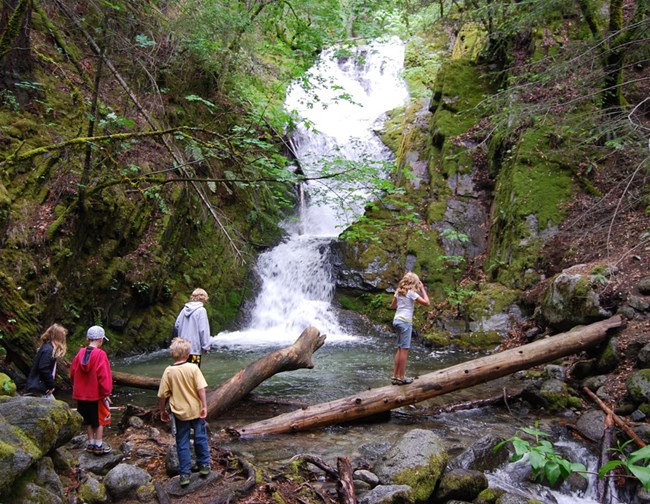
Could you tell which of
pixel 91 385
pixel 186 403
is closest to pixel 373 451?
pixel 186 403

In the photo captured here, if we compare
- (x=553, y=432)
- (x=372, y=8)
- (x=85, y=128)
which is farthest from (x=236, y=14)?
(x=553, y=432)

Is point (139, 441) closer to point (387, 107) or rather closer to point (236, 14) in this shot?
point (236, 14)

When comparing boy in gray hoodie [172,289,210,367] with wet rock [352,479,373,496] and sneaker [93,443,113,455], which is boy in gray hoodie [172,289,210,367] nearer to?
sneaker [93,443,113,455]

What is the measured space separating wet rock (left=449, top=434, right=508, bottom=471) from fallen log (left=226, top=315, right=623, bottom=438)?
→ 108 centimetres

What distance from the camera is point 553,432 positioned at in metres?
6.21

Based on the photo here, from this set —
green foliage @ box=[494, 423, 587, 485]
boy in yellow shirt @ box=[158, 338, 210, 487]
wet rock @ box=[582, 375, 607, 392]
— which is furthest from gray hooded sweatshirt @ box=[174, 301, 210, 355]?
wet rock @ box=[582, 375, 607, 392]

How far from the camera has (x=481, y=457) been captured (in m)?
5.41

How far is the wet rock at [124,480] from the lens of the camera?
12.5 ft

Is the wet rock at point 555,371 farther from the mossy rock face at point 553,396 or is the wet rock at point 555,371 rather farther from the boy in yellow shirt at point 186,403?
the boy in yellow shirt at point 186,403

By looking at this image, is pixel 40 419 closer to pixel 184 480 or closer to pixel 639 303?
pixel 184 480

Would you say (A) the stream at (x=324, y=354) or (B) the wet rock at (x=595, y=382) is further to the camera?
(B) the wet rock at (x=595, y=382)

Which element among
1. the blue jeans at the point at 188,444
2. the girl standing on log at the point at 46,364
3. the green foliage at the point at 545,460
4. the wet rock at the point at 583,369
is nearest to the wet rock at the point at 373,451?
the blue jeans at the point at 188,444

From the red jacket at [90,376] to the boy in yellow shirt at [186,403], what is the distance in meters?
0.89

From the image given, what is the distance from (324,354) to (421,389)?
510cm
